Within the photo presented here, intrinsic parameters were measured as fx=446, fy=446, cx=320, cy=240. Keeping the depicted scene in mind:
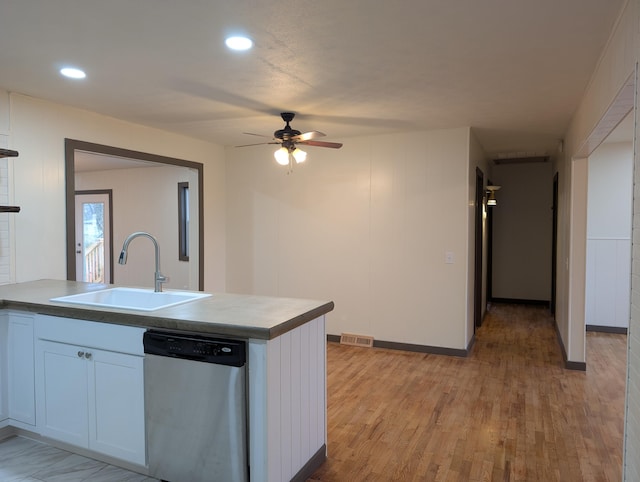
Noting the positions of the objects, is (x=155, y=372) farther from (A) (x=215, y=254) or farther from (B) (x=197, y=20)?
(A) (x=215, y=254)

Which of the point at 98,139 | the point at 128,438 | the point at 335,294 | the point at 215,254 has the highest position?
the point at 98,139

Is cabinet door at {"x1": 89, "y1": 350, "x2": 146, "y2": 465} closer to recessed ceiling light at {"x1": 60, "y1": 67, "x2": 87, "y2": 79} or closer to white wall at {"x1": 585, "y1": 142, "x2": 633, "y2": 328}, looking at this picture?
recessed ceiling light at {"x1": 60, "y1": 67, "x2": 87, "y2": 79}

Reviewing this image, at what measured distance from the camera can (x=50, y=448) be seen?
272 centimetres

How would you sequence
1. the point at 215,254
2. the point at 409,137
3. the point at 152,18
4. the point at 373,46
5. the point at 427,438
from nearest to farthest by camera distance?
1. the point at 152,18
2. the point at 373,46
3. the point at 427,438
4. the point at 409,137
5. the point at 215,254

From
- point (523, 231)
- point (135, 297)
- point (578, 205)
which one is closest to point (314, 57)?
point (135, 297)

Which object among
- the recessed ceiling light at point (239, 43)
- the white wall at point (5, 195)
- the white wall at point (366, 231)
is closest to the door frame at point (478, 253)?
the white wall at point (366, 231)

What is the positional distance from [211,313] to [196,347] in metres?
0.23

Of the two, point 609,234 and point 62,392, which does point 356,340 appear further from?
point 609,234

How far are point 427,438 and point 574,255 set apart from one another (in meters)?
2.45

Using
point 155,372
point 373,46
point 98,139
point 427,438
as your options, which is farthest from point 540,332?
point 98,139

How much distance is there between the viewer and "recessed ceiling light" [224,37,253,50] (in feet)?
8.04

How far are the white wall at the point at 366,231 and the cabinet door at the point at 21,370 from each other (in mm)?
3132

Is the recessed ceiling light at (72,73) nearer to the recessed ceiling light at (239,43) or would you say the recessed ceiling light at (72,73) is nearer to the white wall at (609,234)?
the recessed ceiling light at (239,43)

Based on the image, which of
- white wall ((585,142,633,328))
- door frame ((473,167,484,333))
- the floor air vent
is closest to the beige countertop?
the floor air vent
